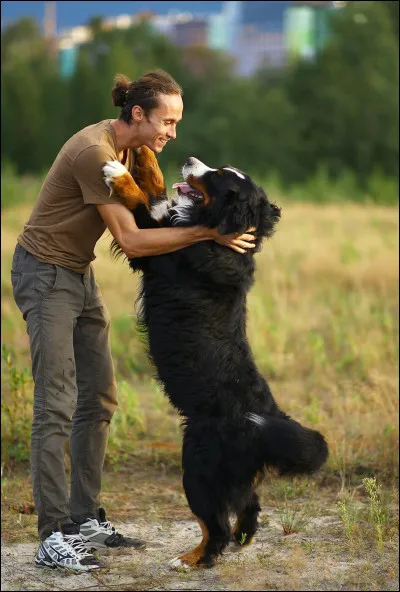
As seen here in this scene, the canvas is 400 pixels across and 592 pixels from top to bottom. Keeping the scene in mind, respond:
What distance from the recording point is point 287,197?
24.5m

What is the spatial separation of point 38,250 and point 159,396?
2730 millimetres

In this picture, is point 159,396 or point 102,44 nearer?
point 159,396

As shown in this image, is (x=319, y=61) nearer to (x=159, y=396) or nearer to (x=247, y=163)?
(x=247, y=163)

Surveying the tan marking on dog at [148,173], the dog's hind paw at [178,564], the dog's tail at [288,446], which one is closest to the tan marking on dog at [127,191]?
the tan marking on dog at [148,173]

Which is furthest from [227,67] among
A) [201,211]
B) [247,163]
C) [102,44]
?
[201,211]

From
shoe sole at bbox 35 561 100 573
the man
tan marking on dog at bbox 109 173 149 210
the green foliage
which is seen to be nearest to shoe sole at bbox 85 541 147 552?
the man

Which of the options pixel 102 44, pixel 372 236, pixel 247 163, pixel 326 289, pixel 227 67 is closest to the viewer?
pixel 326 289

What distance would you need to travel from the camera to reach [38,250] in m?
4.33

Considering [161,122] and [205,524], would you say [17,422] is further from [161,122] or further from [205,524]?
[161,122]

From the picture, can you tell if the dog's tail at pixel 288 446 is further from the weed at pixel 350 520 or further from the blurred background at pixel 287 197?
the blurred background at pixel 287 197

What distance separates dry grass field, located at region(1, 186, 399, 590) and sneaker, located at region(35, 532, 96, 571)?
66 millimetres

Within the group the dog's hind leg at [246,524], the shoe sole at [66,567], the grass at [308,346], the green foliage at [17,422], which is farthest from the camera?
the grass at [308,346]

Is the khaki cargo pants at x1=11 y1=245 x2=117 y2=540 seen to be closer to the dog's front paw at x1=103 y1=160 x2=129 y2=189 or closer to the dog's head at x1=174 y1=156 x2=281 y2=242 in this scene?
the dog's front paw at x1=103 y1=160 x2=129 y2=189

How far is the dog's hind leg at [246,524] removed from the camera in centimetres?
446
